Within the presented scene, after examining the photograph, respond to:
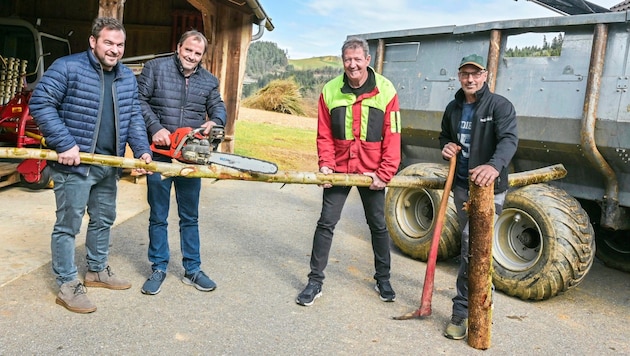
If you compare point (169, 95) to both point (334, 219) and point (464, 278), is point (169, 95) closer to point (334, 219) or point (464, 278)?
point (334, 219)

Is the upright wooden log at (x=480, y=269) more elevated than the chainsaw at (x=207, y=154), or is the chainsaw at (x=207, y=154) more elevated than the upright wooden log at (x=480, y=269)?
the chainsaw at (x=207, y=154)

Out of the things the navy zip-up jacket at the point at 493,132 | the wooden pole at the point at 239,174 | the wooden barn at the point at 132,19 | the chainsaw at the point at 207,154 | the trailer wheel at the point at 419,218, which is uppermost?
the wooden barn at the point at 132,19

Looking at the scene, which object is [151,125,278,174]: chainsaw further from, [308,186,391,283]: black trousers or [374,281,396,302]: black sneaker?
[374,281,396,302]: black sneaker

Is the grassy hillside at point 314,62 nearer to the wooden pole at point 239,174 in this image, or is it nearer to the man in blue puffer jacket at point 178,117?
the man in blue puffer jacket at point 178,117

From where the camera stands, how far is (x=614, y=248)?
6020mm

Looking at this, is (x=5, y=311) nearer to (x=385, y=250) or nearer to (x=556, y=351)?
(x=385, y=250)

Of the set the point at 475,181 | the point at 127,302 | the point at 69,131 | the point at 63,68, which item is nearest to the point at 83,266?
the point at 127,302

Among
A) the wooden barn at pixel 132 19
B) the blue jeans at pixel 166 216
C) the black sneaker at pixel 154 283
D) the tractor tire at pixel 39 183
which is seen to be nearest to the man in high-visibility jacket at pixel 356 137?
the blue jeans at pixel 166 216

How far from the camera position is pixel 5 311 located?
11.9 ft

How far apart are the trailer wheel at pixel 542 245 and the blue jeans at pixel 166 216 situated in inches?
98.1

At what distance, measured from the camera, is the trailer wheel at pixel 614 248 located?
595 centimetres

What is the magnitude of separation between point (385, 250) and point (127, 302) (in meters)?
1.90

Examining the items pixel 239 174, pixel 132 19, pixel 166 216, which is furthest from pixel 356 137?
pixel 132 19

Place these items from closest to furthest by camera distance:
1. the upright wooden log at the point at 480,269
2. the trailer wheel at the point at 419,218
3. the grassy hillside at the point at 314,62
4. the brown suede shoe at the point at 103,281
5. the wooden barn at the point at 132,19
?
the upright wooden log at the point at 480,269 < the brown suede shoe at the point at 103,281 < the trailer wheel at the point at 419,218 < the wooden barn at the point at 132,19 < the grassy hillside at the point at 314,62
